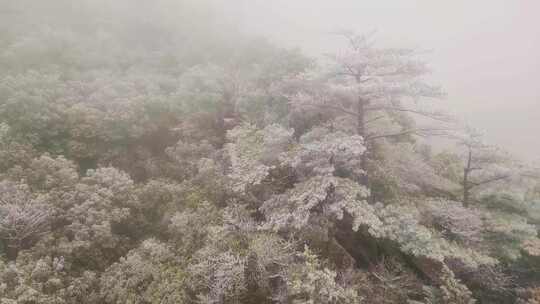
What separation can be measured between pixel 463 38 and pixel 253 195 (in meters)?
51.2

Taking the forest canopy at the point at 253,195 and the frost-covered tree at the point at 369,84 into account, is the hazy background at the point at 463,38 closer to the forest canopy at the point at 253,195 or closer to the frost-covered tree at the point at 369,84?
the frost-covered tree at the point at 369,84

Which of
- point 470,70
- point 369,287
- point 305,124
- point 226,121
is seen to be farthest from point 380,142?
point 470,70

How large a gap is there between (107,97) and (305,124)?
28.6ft

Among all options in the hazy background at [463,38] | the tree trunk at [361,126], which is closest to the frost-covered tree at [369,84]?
the tree trunk at [361,126]

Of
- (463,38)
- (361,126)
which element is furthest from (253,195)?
(463,38)

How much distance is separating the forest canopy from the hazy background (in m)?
14.9

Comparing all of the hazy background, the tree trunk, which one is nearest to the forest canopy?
the tree trunk

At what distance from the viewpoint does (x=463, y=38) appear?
149ft

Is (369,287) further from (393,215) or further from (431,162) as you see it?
(431,162)

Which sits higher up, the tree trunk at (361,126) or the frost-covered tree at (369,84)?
the frost-covered tree at (369,84)

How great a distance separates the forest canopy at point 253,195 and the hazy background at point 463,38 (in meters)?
14.9

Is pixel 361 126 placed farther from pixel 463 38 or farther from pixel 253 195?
pixel 463 38

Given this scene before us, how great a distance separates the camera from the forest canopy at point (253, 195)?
7.84m

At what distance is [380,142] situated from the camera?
39.1 feet
